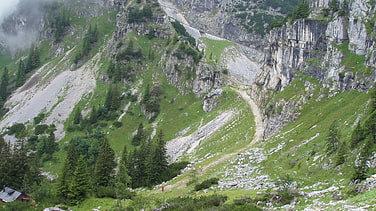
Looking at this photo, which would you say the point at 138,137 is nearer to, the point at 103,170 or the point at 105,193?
the point at 103,170

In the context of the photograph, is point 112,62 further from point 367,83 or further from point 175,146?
point 367,83

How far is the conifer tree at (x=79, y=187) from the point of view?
182ft

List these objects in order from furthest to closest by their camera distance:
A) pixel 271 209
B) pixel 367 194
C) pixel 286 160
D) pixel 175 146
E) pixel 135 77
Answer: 1. pixel 135 77
2. pixel 175 146
3. pixel 286 160
4. pixel 271 209
5. pixel 367 194

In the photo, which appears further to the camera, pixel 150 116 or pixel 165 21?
pixel 165 21

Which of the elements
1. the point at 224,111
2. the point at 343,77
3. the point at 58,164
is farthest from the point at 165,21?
the point at 343,77

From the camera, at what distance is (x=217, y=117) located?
121 metres

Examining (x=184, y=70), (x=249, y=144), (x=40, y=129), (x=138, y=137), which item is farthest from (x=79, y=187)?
(x=184, y=70)

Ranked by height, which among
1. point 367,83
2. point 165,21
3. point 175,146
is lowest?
point 175,146

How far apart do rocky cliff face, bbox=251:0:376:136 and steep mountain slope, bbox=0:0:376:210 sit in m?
0.32

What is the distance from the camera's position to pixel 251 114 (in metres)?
107

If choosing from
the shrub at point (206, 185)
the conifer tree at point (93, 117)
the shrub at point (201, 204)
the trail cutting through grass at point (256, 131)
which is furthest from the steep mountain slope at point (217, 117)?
the conifer tree at point (93, 117)

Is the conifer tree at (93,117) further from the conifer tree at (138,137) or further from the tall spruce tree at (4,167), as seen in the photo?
the tall spruce tree at (4,167)

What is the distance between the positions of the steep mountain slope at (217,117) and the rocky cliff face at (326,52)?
0.32 meters

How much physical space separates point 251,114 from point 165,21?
370 feet
